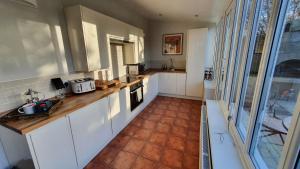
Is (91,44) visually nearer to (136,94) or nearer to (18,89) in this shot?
(18,89)

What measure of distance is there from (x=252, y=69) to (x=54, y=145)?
1.98 metres

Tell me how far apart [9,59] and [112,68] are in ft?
5.54

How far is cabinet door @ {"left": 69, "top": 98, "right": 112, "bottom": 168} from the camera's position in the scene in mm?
1551

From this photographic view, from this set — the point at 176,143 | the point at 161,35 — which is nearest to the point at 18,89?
the point at 176,143

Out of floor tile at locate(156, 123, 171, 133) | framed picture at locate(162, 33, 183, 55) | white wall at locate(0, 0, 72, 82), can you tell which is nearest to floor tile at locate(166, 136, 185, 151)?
floor tile at locate(156, 123, 171, 133)

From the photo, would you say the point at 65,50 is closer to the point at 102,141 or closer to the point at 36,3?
the point at 36,3

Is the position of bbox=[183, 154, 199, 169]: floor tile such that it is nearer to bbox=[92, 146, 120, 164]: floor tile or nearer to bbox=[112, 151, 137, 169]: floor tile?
bbox=[112, 151, 137, 169]: floor tile

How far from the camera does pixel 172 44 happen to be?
14.6 ft

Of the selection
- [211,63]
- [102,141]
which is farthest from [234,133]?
[211,63]

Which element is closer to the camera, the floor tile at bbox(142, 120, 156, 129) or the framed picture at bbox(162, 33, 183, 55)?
the floor tile at bbox(142, 120, 156, 129)

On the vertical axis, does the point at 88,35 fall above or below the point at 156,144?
above

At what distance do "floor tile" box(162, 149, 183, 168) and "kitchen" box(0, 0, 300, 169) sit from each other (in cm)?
1

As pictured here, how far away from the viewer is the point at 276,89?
787 millimetres

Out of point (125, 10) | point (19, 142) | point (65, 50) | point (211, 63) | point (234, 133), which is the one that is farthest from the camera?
point (211, 63)
